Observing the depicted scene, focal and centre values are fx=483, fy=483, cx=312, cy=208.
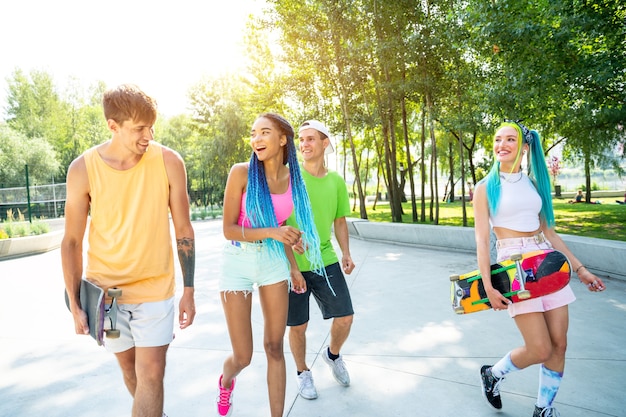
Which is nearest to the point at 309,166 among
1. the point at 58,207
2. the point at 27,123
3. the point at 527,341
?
the point at 527,341

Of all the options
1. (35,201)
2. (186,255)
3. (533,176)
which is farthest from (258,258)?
(35,201)

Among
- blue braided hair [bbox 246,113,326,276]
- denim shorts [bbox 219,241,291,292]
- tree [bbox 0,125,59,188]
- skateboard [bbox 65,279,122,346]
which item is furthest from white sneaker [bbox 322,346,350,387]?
tree [bbox 0,125,59,188]

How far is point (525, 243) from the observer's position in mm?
3062

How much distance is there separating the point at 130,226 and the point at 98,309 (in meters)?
0.43

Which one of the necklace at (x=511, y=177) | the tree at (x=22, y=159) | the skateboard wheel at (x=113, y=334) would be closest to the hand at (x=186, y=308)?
the skateboard wheel at (x=113, y=334)

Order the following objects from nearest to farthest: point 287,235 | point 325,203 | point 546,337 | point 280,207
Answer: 1. point 287,235
2. point 546,337
3. point 280,207
4. point 325,203

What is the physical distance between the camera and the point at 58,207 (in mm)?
26938

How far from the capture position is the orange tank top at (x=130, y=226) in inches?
95.2

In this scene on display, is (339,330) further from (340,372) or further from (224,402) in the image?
(224,402)

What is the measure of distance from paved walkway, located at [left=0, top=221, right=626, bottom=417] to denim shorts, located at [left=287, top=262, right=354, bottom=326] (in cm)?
60

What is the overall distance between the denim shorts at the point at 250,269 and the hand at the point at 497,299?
1.26m

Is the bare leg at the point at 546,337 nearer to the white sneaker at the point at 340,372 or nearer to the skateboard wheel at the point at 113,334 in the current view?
the white sneaker at the point at 340,372

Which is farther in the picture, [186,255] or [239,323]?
[239,323]

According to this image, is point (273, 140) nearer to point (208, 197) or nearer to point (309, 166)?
point (309, 166)
